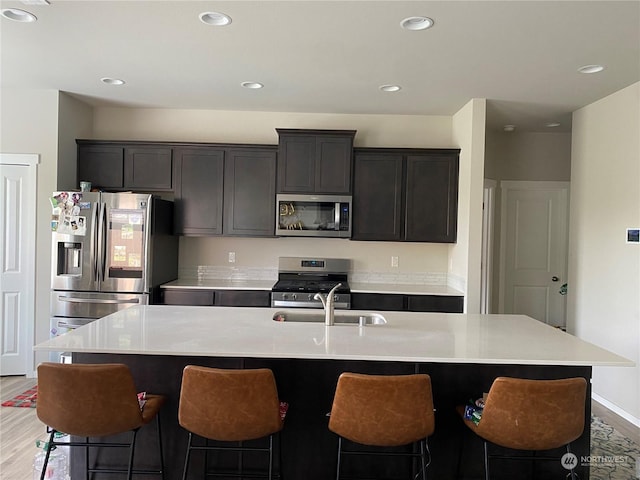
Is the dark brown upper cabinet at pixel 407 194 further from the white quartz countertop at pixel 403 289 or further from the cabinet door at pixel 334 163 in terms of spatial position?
the white quartz countertop at pixel 403 289

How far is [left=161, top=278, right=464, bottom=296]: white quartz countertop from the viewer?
429 cm

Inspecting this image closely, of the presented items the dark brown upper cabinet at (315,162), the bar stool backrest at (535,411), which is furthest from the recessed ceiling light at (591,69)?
the bar stool backrest at (535,411)

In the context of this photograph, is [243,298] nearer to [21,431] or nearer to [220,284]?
[220,284]

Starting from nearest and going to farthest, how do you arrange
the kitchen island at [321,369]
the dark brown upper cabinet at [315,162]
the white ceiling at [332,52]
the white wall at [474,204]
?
the kitchen island at [321,369], the white ceiling at [332,52], the white wall at [474,204], the dark brown upper cabinet at [315,162]

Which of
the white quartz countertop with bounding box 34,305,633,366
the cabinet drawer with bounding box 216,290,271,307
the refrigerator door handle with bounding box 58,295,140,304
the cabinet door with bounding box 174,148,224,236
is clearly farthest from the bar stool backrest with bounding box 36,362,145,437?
the cabinet door with bounding box 174,148,224,236

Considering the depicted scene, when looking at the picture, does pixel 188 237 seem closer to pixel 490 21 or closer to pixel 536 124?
pixel 490 21

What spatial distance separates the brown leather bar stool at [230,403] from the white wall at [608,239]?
311 centimetres

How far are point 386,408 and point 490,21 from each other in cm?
219

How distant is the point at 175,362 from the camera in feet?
7.65

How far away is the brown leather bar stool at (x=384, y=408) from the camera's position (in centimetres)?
188

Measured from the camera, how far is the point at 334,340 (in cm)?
229

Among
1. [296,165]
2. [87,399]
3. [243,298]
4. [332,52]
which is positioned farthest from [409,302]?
[87,399]

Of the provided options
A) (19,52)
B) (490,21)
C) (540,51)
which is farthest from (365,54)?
(19,52)

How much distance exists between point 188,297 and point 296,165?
1.65 meters
